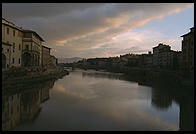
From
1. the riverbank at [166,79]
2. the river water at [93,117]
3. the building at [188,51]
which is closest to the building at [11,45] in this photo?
the river water at [93,117]

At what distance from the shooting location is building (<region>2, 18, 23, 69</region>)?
2745 cm

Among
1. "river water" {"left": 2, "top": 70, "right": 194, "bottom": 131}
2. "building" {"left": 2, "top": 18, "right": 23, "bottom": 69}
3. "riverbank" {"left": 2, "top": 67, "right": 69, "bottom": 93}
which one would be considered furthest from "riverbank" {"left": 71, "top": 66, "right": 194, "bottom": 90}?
"building" {"left": 2, "top": 18, "right": 23, "bottom": 69}

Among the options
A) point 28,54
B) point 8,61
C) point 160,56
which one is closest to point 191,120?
point 8,61

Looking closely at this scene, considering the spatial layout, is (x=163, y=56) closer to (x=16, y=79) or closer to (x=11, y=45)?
(x=11, y=45)

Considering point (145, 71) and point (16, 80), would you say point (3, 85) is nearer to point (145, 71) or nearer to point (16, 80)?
point (16, 80)

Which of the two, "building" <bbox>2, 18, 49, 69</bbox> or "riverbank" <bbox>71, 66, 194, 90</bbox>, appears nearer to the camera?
"riverbank" <bbox>71, 66, 194, 90</bbox>

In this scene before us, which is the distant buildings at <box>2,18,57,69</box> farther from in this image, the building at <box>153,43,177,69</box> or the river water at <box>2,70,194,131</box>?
the building at <box>153,43,177,69</box>

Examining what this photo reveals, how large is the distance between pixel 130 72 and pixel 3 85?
1999 inches

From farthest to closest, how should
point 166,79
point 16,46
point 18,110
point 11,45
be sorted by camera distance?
point 166,79 < point 16,46 < point 11,45 < point 18,110

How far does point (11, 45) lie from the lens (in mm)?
29406

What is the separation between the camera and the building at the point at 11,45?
27.5 meters

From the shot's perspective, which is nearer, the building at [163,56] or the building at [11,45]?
the building at [11,45]

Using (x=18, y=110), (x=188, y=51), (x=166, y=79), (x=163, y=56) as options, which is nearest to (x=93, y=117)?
(x=18, y=110)

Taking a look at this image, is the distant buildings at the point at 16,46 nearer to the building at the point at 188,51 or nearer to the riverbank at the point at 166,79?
the riverbank at the point at 166,79
